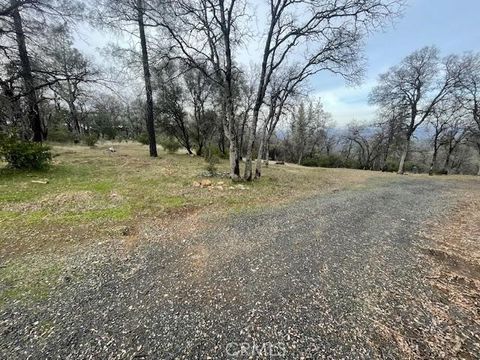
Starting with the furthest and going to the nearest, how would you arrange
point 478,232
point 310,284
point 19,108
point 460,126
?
point 460,126, point 19,108, point 478,232, point 310,284

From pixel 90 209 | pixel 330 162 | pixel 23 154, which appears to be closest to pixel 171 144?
pixel 23 154

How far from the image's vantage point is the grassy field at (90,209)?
10.8 ft

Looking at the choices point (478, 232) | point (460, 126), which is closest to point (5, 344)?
point (478, 232)

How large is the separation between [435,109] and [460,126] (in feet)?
18.3

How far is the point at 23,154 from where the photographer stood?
793 cm

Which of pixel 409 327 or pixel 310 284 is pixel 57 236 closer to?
pixel 310 284

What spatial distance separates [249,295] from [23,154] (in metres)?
9.72

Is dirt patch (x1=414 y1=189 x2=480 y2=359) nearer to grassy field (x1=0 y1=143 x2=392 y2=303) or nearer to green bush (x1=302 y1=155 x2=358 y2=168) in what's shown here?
grassy field (x1=0 y1=143 x2=392 y2=303)

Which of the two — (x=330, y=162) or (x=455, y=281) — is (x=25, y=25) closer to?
(x=455, y=281)

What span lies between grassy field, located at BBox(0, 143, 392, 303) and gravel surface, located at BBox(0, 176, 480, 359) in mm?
460

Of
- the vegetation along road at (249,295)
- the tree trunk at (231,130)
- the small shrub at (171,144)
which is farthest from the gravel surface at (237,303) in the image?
the small shrub at (171,144)

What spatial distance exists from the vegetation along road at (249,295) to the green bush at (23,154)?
5752 mm

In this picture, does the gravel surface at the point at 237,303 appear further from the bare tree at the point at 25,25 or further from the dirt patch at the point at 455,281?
the bare tree at the point at 25,25

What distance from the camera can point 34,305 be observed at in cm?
248
